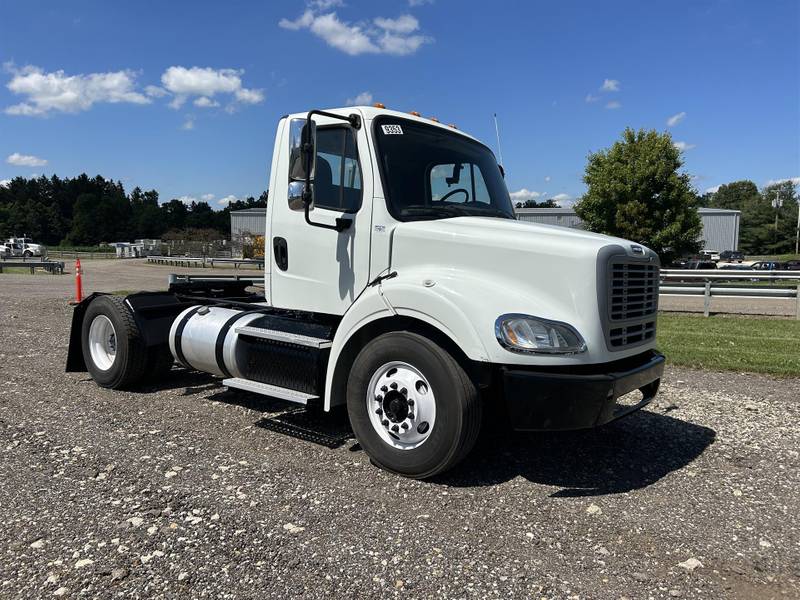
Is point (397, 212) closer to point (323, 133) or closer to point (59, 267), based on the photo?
point (323, 133)

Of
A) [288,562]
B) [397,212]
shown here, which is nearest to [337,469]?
[288,562]

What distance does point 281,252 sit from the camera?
524 cm

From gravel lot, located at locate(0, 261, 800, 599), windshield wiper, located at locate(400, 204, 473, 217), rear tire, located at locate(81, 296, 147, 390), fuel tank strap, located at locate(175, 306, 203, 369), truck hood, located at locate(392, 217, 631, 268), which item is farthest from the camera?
rear tire, located at locate(81, 296, 147, 390)

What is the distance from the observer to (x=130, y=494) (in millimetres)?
3812

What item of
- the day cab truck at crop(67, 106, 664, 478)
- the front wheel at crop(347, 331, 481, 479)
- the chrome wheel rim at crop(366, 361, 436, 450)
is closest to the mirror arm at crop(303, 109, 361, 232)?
the day cab truck at crop(67, 106, 664, 478)

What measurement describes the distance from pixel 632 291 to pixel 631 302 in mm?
78

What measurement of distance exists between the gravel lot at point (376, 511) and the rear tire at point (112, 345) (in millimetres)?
595

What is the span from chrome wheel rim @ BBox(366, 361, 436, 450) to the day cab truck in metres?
0.01

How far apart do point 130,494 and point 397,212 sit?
265 cm

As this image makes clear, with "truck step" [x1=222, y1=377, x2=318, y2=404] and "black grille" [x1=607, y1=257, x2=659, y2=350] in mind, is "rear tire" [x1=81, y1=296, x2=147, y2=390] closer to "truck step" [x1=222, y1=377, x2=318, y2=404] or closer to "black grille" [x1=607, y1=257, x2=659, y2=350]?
"truck step" [x1=222, y1=377, x2=318, y2=404]

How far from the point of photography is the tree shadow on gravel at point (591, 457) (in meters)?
4.20

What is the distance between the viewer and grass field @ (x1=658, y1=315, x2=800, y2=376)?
832 centimetres

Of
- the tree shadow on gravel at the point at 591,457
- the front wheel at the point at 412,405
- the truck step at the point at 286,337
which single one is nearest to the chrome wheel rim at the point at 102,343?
the truck step at the point at 286,337

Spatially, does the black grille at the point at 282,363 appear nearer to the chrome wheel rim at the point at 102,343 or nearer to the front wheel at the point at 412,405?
the front wheel at the point at 412,405
